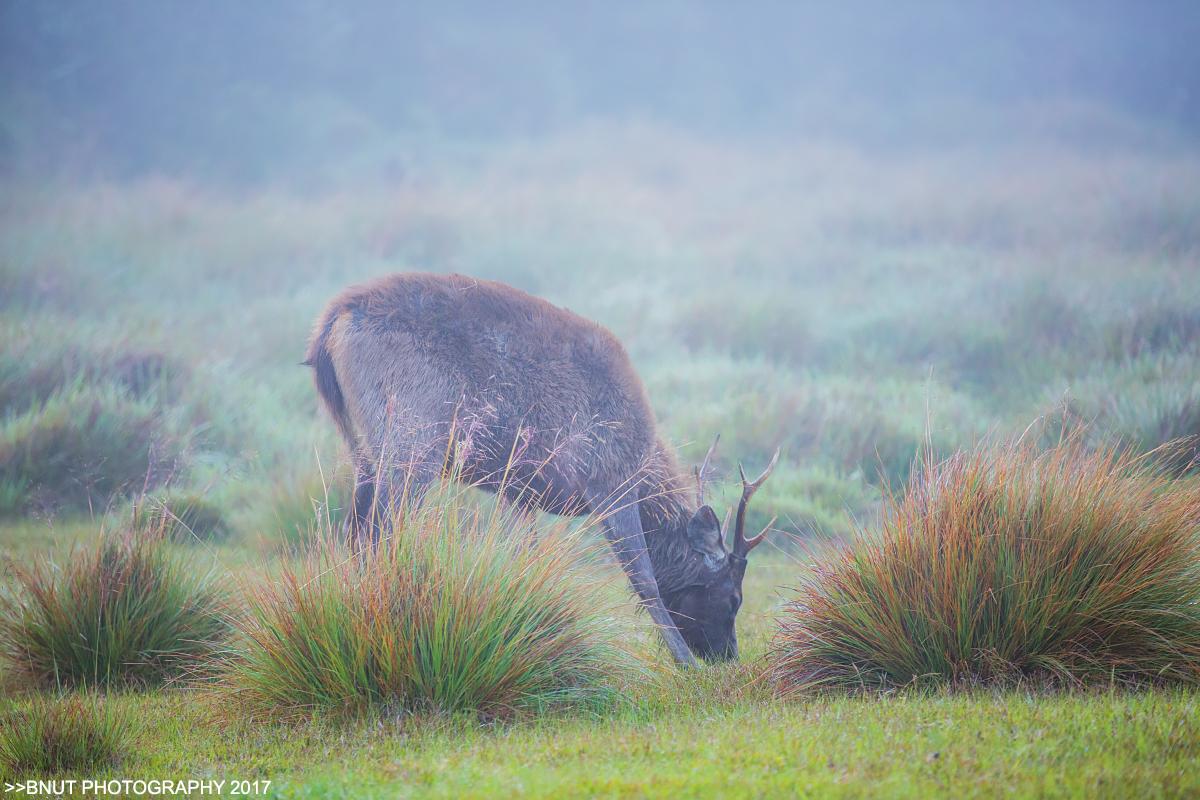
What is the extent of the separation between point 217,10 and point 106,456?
17.4 meters

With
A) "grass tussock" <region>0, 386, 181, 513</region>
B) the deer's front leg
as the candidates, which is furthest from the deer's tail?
"grass tussock" <region>0, 386, 181, 513</region>

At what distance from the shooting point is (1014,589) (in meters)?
4.47

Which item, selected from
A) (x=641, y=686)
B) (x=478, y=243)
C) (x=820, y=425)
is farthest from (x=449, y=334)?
(x=478, y=243)

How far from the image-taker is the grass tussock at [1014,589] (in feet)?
14.3

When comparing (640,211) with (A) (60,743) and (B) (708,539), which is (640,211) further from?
(A) (60,743)

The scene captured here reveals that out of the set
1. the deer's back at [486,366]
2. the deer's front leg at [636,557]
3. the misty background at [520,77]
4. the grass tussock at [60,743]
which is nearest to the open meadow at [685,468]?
the grass tussock at [60,743]

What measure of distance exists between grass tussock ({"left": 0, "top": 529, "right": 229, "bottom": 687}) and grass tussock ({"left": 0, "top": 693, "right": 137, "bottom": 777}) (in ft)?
4.28

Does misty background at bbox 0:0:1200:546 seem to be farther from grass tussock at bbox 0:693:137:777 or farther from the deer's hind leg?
grass tussock at bbox 0:693:137:777

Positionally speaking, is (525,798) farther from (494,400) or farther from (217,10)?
(217,10)

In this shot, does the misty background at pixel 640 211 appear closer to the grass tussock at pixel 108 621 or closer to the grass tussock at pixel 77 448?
the grass tussock at pixel 77 448

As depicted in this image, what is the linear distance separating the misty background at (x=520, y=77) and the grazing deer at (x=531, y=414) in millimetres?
18699

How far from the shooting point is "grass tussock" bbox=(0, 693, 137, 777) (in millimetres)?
3799

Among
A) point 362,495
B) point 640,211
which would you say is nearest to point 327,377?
point 362,495

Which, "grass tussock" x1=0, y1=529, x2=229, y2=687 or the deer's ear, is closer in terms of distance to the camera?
"grass tussock" x1=0, y1=529, x2=229, y2=687
